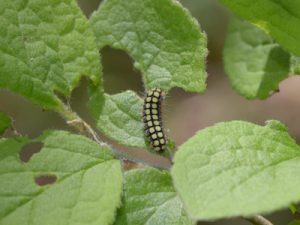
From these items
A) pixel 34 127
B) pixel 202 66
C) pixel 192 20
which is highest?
pixel 192 20

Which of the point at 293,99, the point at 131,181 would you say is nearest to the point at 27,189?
the point at 131,181

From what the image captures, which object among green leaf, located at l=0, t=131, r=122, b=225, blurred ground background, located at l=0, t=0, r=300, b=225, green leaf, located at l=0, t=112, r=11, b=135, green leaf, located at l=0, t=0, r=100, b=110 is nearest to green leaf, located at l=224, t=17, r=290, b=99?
green leaf, located at l=0, t=0, r=100, b=110

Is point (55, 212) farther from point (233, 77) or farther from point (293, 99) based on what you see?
point (293, 99)

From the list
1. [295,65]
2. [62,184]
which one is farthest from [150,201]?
[295,65]

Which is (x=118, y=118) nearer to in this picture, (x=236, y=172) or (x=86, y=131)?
(x=86, y=131)

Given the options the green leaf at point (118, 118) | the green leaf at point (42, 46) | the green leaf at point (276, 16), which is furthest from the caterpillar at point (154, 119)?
the green leaf at point (276, 16)

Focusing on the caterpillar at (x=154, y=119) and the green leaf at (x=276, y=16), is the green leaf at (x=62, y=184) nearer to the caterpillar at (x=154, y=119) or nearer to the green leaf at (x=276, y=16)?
the caterpillar at (x=154, y=119)
